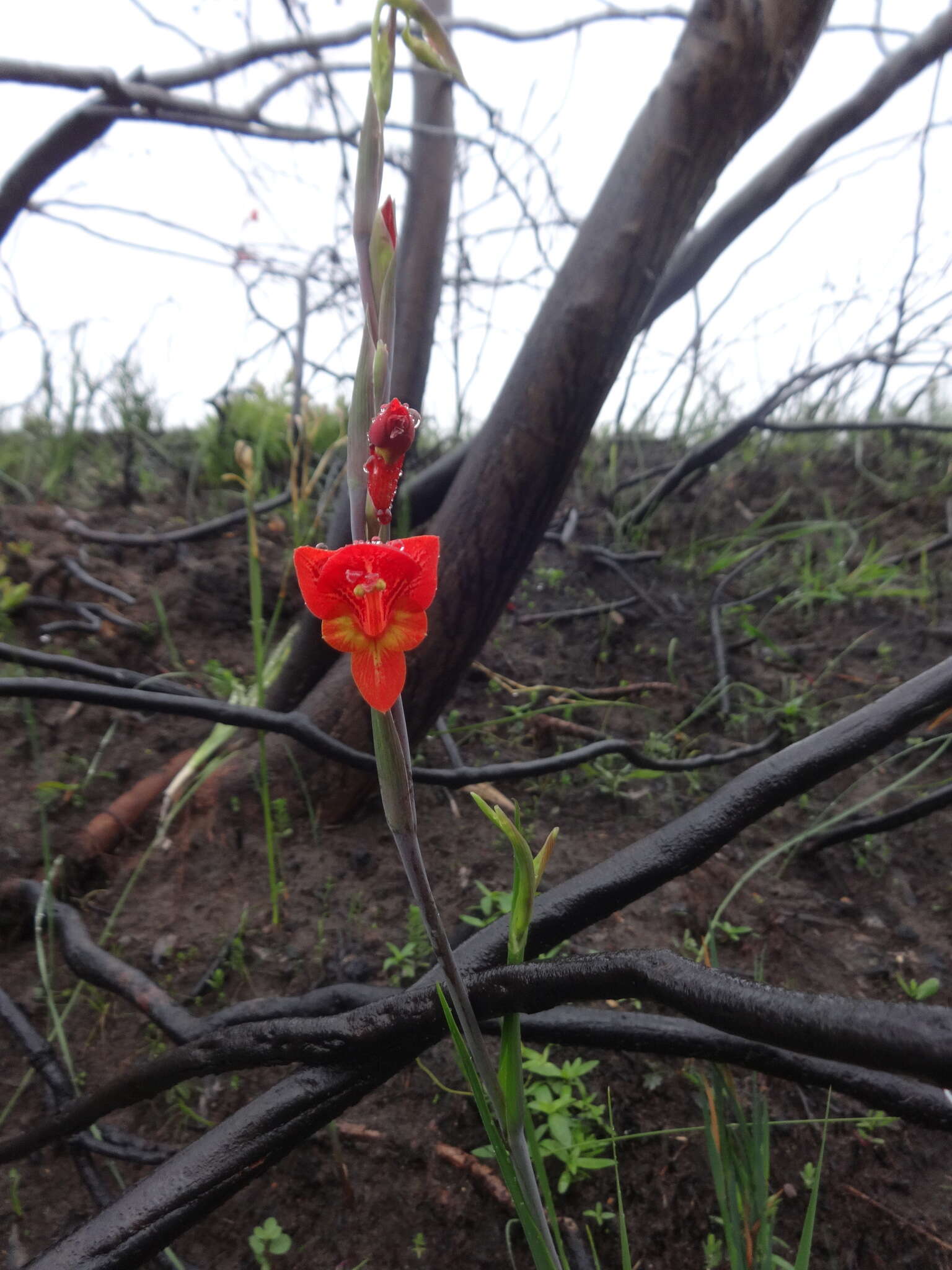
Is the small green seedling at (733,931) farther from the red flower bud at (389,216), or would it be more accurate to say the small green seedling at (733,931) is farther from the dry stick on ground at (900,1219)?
the red flower bud at (389,216)

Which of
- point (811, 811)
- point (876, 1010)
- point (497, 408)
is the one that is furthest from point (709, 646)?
point (876, 1010)

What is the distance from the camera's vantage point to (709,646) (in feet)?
6.26

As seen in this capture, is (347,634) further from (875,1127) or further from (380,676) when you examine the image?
(875,1127)

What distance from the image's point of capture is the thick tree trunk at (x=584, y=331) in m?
1.17

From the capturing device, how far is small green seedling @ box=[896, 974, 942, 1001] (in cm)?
102

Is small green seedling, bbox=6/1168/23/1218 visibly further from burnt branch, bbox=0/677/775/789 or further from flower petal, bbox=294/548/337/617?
flower petal, bbox=294/548/337/617

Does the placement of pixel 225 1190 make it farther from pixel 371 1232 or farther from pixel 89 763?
pixel 89 763

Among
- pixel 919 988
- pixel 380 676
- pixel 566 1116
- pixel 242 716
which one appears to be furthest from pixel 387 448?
pixel 919 988

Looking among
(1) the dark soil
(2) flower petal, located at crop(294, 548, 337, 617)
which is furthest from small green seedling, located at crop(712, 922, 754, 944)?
(2) flower petal, located at crop(294, 548, 337, 617)

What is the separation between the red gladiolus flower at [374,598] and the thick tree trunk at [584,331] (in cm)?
94

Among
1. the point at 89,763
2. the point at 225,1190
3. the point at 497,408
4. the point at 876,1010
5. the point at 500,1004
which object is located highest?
the point at 497,408

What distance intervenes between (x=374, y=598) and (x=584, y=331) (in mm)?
1049

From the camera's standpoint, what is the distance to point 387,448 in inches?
13.0

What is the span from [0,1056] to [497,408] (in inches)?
51.2
